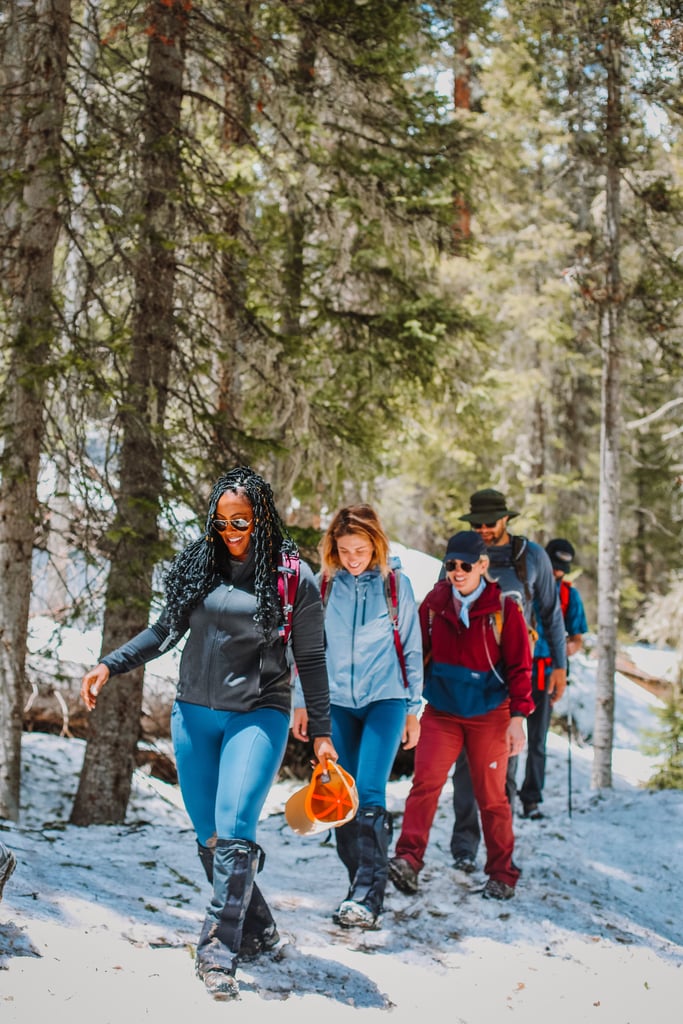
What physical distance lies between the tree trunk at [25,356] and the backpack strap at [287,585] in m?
3.29

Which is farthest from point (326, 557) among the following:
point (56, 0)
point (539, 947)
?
point (56, 0)

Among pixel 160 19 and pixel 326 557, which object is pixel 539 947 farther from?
pixel 160 19

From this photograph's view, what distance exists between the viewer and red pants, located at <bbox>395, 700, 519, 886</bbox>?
6.07 meters

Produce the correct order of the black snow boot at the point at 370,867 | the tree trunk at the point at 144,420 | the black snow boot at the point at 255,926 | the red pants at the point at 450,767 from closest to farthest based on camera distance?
the black snow boot at the point at 255,926 < the black snow boot at the point at 370,867 < the red pants at the point at 450,767 < the tree trunk at the point at 144,420

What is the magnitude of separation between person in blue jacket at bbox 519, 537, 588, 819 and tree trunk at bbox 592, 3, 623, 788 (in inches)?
40.2

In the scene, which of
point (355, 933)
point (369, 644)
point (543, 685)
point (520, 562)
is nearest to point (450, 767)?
point (369, 644)

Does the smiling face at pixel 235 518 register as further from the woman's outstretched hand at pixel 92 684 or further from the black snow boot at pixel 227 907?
the black snow boot at pixel 227 907

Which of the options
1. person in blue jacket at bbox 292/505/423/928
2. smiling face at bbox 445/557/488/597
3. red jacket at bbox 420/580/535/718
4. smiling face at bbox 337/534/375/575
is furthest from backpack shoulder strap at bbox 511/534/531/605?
smiling face at bbox 337/534/375/575

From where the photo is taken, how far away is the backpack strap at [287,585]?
445 cm

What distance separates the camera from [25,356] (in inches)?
281

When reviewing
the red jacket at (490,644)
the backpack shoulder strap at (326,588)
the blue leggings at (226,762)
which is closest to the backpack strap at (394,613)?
the backpack shoulder strap at (326,588)

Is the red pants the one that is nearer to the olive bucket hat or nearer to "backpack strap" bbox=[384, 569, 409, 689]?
"backpack strap" bbox=[384, 569, 409, 689]

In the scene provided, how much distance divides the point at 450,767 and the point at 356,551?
1.58 metres

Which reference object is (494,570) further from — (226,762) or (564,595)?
(226,762)
